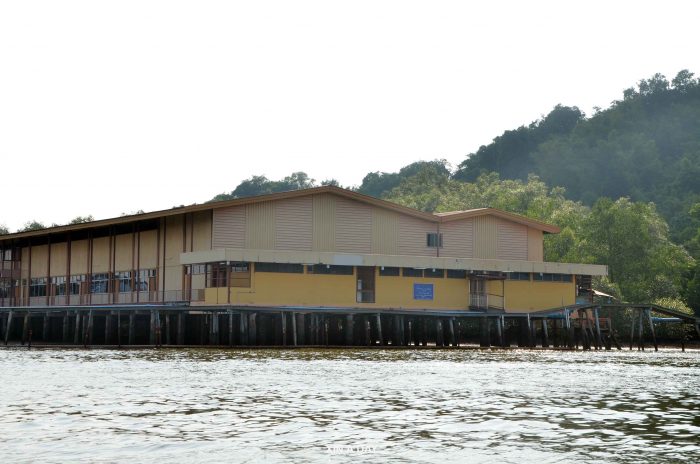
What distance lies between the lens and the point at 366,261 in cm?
6200

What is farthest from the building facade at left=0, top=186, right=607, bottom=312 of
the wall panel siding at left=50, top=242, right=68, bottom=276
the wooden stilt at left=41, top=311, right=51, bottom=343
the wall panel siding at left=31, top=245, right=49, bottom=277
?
the wall panel siding at left=31, top=245, right=49, bottom=277

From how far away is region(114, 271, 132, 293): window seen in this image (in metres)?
73.0

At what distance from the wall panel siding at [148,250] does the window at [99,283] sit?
5406 millimetres

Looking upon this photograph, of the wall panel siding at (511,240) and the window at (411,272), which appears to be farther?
the wall panel siding at (511,240)

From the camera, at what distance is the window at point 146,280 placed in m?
69.9

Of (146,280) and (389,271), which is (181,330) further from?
(146,280)

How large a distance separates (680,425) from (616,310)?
5801 cm

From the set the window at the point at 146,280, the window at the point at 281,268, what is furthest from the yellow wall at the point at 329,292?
the window at the point at 146,280

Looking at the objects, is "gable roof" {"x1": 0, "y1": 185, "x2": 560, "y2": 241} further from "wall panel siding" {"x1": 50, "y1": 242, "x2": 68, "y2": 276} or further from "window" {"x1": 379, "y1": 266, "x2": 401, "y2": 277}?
"window" {"x1": 379, "y1": 266, "x2": 401, "y2": 277}

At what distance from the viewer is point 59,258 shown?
83.2m

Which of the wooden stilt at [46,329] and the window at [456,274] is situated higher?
the window at [456,274]

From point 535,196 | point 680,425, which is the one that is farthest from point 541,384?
point 535,196

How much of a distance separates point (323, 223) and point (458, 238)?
10007 mm

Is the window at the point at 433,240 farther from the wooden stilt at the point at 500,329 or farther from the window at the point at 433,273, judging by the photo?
the wooden stilt at the point at 500,329
